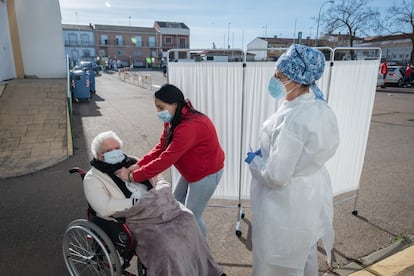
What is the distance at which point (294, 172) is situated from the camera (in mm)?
1872

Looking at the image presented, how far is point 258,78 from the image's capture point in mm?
3176

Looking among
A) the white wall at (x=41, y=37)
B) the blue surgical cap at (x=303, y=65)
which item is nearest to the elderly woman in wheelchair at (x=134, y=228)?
the blue surgical cap at (x=303, y=65)

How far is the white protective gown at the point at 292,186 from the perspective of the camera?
69.7 inches

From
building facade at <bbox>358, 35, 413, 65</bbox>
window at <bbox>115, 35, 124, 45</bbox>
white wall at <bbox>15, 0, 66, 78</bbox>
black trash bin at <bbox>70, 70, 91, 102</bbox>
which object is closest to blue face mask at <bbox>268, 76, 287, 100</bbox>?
white wall at <bbox>15, 0, 66, 78</bbox>

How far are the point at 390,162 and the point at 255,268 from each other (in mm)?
4561

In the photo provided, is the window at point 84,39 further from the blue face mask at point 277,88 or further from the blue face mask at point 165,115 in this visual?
the blue face mask at point 277,88

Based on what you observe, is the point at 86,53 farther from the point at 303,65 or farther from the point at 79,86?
the point at 303,65

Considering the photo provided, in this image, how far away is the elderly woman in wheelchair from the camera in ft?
6.72

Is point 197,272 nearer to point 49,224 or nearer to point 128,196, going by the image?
point 128,196

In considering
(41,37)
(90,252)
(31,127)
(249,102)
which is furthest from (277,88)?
(41,37)

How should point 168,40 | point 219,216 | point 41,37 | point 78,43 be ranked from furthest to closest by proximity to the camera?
point 168,40 < point 78,43 < point 41,37 < point 219,216

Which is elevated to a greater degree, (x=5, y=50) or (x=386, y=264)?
(x=5, y=50)

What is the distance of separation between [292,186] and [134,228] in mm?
1173

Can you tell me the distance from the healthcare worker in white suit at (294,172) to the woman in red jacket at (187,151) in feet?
1.42
